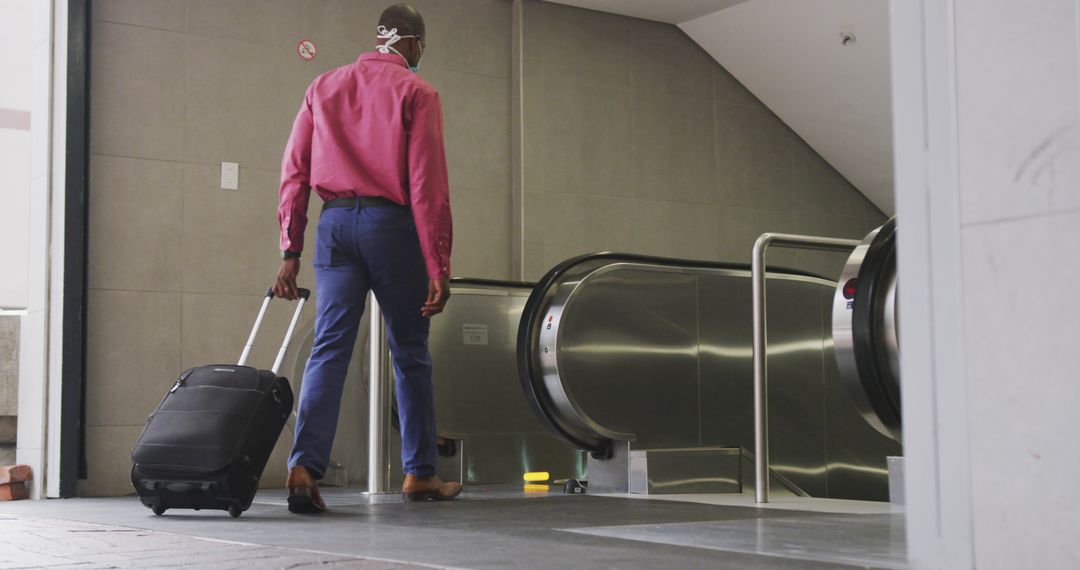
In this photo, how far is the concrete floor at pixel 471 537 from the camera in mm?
2740

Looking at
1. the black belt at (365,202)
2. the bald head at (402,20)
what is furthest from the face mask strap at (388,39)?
the black belt at (365,202)

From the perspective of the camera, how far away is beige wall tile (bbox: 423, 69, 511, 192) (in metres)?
8.39

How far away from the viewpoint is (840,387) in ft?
23.1

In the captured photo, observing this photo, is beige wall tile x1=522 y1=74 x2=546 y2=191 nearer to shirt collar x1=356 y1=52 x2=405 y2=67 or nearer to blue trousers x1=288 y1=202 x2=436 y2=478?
shirt collar x1=356 y1=52 x2=405 y2=67

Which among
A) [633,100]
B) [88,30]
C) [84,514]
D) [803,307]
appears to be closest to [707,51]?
[633,100]

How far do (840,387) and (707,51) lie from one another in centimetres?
338

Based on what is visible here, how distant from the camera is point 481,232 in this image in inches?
333

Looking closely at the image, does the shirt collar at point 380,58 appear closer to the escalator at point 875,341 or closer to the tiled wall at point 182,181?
the escalator at point 875,341

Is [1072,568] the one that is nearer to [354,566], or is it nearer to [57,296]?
[354,566]

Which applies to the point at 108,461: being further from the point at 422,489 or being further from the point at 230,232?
the point at 422,489

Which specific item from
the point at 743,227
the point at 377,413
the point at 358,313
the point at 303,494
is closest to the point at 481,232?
the point at 743,227

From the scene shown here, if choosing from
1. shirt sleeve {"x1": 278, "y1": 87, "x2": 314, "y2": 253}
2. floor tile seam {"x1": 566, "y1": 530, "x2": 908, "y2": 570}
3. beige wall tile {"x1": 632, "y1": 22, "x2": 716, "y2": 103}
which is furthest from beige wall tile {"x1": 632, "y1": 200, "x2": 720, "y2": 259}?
floor tile seam {"x1": 566, "y1": 530, "x2": 908, "y2": 570}

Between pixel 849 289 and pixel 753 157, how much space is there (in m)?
4.94

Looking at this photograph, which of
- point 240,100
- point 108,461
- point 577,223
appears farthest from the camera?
point 577,223
